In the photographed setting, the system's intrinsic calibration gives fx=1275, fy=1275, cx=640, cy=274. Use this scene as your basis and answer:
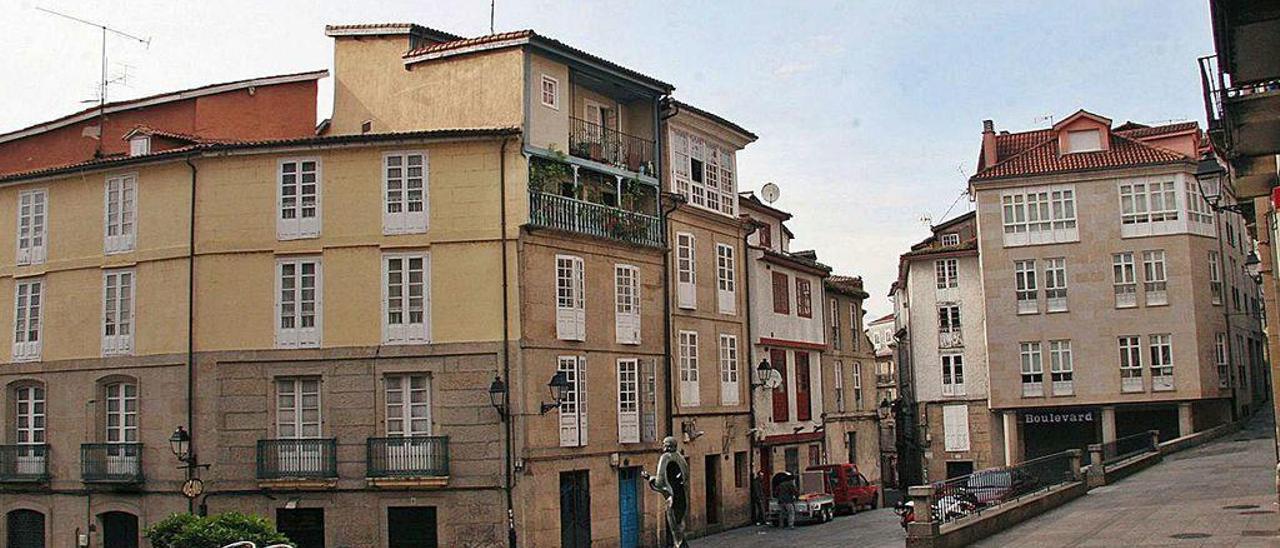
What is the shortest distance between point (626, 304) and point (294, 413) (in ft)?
31.0

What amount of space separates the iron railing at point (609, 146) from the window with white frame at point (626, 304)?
3278mm

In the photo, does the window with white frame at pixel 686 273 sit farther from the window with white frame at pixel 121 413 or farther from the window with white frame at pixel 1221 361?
the window with white frame at pixel 1221 361

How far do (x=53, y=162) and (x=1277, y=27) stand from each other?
34.1 metres

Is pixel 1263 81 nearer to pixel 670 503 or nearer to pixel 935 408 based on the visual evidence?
pixel 670 503

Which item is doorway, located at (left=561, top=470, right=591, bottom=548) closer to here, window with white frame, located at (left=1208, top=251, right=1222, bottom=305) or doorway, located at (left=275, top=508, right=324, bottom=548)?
doorway, located at (left=275, top=508, right=324, bottom=548)

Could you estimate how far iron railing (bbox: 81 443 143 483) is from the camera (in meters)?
33.1

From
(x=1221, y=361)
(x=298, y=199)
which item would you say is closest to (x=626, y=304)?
(x=298, y=199)

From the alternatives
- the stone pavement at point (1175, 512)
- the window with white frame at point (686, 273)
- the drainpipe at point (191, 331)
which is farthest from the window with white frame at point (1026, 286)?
the drainpipe at point (191, 331)

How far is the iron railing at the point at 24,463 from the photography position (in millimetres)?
34719

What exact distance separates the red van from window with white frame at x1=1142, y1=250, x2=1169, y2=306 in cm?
1666

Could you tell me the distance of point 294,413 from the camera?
3212 centimetres

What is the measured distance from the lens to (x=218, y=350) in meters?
32.6

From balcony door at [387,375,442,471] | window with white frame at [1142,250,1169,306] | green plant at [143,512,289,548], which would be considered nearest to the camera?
green plant at [143,512,289,548]

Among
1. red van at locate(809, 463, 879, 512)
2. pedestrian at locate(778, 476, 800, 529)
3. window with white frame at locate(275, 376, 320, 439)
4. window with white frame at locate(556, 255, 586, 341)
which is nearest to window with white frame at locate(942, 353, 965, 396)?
red van at locate(809, 463, 879, 512)
